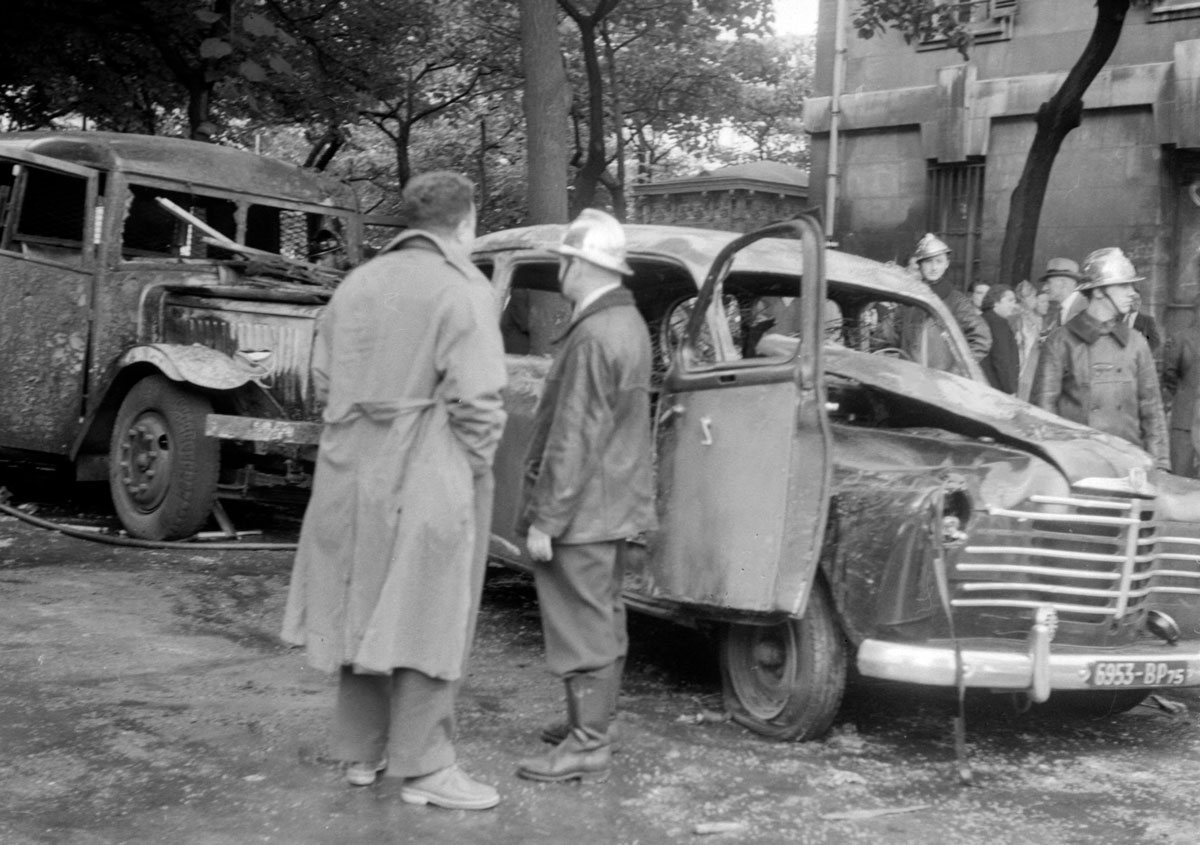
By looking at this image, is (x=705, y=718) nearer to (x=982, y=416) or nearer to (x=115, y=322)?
(x=982, y=416)

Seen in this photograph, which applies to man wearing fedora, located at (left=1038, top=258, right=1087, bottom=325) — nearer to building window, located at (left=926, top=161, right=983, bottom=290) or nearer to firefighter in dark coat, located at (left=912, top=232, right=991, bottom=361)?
firefighter in dark coat, located at (left=912, top=232, right=991, bottom=361)

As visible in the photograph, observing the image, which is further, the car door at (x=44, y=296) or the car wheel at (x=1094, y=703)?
the car door at (x=44, y=296)

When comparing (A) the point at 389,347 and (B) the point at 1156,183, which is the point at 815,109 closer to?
(B) the point at 1156,183

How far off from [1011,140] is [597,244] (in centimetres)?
1453

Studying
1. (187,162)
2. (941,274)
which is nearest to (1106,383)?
(941,274)

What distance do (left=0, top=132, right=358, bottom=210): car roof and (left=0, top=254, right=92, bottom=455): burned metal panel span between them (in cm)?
73

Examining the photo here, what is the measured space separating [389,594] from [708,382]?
1.63 meters

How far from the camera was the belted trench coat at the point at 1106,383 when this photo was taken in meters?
7.11

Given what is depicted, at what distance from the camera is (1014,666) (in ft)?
15.9

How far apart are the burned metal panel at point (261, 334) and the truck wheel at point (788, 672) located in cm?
441

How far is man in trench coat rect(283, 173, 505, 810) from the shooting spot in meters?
4.32

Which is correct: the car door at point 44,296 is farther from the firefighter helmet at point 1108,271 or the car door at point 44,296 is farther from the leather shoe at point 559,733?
the firefighter helmet at point 1108,271

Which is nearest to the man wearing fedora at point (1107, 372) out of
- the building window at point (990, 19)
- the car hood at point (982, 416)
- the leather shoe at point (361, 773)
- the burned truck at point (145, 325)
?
the car hood at point (982, 416)

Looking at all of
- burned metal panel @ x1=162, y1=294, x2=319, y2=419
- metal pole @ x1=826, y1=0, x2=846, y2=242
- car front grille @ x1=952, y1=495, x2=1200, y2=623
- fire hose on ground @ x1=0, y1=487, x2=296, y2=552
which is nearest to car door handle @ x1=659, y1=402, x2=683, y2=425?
car front grille @ x1=952, y1=495, x2=1200, y2=623
